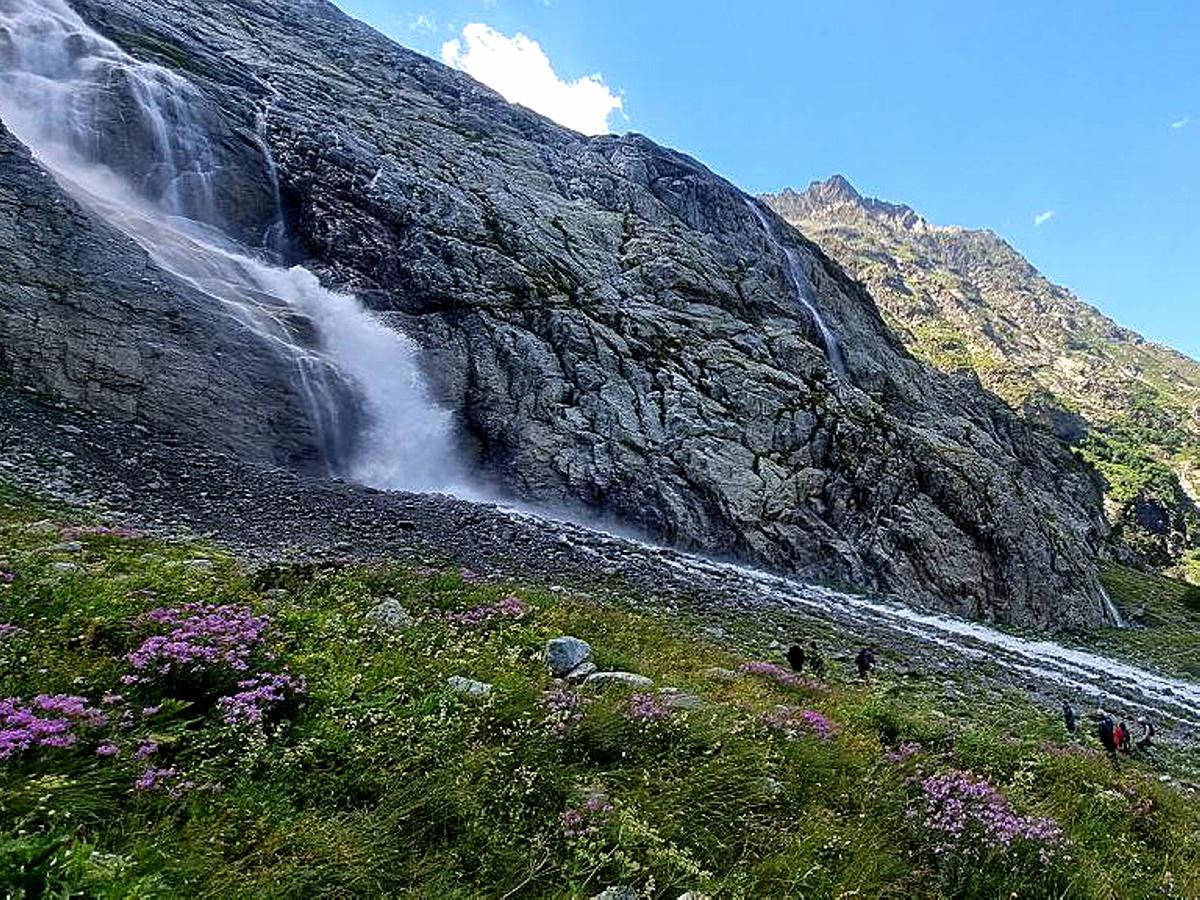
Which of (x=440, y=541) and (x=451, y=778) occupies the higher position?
(x=451, y=778)

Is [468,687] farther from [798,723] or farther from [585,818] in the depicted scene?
[798,723]

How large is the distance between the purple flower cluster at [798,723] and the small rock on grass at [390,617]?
218 inches

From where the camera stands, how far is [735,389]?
152ft

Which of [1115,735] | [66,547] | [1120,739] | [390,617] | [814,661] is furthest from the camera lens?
[814,661]

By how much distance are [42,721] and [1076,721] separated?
76.1ft

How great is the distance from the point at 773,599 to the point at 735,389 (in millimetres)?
22300

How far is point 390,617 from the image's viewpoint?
35.1ft

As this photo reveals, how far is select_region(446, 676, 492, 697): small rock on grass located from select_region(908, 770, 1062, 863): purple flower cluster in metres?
4.89

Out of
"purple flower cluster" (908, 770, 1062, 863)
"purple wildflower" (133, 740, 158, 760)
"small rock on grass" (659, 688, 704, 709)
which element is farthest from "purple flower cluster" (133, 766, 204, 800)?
"purple flower cluster" (908, 770, 1062, 863)

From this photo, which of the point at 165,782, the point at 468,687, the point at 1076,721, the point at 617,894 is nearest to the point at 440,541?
the point at 468,687

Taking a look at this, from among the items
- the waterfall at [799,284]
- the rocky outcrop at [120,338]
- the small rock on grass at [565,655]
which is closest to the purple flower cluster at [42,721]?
the small rock on grass at [565,655]

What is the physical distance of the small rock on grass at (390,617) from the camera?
10.3 m

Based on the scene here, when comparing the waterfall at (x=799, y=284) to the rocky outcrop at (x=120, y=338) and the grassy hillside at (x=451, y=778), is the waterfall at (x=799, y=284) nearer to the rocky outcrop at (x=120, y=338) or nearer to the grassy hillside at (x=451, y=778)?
the rocky outcrop at (x=120, y=338)

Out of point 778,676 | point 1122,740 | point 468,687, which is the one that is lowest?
point 468,687
